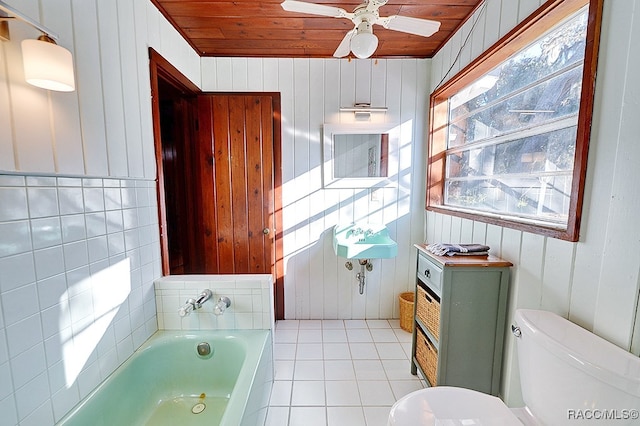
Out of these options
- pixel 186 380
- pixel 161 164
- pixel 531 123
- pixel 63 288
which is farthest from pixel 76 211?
pixel 531 123

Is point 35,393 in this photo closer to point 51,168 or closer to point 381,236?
point 51,168

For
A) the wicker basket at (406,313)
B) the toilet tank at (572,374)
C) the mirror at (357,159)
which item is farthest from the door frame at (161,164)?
the toilet tank at (572,374)

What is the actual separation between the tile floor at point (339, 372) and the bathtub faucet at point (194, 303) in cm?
78

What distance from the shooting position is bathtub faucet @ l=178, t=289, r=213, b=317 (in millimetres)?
1438

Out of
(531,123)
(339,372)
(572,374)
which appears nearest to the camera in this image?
(572,374)

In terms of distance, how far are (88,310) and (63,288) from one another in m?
0.17

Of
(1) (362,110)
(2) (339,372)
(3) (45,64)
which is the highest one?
(1) (362,110)

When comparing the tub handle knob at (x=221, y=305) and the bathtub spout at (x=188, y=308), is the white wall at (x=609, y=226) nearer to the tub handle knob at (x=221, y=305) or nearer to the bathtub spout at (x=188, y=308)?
the tub handle knob at (x=221, y=305)

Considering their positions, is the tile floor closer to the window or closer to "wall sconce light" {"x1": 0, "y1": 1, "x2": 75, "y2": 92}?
the window

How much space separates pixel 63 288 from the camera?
3.29 ft

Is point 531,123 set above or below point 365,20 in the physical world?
below

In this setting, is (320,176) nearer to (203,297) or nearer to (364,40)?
(364,40)

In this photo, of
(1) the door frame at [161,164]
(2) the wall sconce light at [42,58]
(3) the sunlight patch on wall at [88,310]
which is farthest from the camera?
(1) the door frame at [161,164]

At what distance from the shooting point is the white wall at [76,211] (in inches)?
33.0
